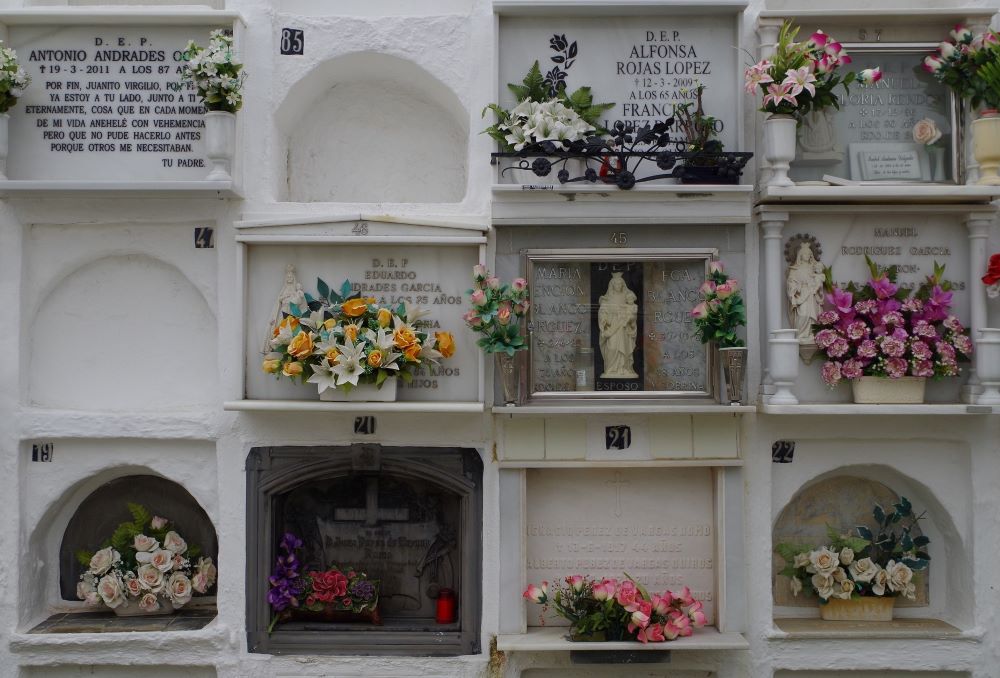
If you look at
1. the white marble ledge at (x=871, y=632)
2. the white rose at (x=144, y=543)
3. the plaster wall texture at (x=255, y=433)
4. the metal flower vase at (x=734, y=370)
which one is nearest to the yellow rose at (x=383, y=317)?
the plaster wall texture at (x=255, y=433)

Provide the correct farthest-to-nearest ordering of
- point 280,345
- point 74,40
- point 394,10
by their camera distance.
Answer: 1. point 394,10
2. point 74,40
3. point 280,345

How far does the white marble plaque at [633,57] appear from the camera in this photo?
496 cm

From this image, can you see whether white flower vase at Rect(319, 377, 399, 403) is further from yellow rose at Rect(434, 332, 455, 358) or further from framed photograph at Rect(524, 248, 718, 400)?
framed photograph at Rect(524, 248, 718, 400)

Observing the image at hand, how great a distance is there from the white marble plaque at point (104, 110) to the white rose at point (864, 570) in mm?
4397

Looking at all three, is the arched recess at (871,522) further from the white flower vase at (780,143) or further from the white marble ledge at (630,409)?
the white flower vase at (780,143)

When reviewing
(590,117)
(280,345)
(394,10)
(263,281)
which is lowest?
(280,345)

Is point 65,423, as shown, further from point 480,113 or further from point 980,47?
point 980,47

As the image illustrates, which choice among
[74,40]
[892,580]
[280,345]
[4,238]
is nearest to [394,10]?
[74,40]

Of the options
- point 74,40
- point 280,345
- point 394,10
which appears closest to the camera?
point 280,345

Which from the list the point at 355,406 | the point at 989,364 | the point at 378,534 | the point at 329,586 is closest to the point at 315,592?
the point at 329,586

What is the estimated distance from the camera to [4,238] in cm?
504

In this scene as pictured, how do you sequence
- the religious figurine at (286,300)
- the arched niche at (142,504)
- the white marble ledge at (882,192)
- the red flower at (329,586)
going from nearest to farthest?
the white marble ledge at (882,192)
the religious figurine at (286,300)
the red flower at (329,586)
the arched niche at (142,504)

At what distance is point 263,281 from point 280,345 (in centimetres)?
45

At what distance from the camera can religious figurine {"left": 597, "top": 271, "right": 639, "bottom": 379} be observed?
16.1 ft
